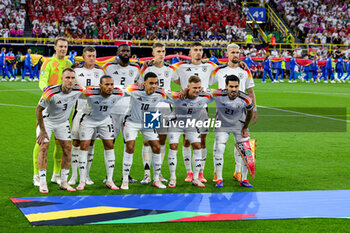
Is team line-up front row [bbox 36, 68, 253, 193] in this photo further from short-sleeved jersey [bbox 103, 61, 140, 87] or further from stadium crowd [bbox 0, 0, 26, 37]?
stadium crowd [bbox 0, 0, 26, 37]

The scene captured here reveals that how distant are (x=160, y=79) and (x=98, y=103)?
1358 mm

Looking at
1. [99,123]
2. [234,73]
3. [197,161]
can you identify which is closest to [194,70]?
[234,73]

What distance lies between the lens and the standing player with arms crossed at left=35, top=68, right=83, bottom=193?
23.1ft

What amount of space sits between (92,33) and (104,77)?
30.3m

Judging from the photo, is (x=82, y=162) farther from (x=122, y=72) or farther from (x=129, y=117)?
(x=122, y=72)

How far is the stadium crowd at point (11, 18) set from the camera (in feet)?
113

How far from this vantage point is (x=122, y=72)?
8312 millimetres

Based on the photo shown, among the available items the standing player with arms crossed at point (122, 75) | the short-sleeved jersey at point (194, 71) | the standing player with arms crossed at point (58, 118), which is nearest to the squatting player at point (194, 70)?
the short-sleeved jersey at point (194, 71)

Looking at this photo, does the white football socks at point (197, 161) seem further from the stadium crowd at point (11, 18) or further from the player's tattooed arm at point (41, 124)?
the stadium crowd at point (11, 18)

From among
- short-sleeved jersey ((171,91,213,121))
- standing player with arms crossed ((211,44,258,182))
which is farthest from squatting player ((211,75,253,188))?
standing player with arms crossed ((211,44,258,182))

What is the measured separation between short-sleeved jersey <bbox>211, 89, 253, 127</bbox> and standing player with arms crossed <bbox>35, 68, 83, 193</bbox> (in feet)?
6.91

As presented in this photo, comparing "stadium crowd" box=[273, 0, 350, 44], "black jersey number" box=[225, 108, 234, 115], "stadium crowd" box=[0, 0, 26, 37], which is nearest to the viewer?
"black jersey number" box=[225, 108, 234, 115]

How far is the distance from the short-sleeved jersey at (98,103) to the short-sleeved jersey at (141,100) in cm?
20

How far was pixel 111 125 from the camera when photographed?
24.7 feet
